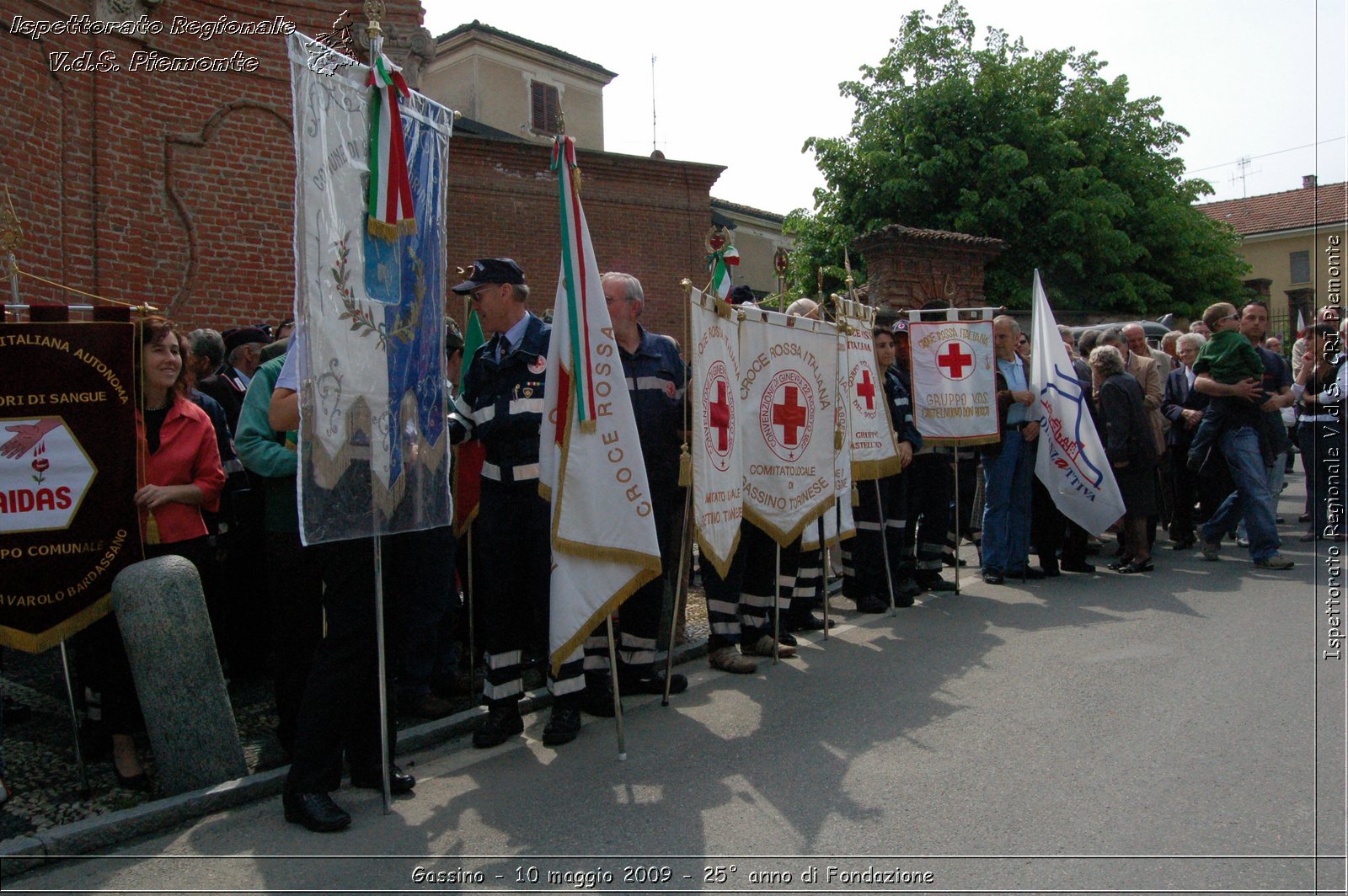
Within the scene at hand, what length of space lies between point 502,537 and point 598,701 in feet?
3.70

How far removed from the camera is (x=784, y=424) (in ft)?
21.6

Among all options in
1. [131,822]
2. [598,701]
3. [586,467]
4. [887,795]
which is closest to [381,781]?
[131,822]

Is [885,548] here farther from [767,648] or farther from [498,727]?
[498,727]

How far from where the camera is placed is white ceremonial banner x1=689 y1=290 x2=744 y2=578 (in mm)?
5703

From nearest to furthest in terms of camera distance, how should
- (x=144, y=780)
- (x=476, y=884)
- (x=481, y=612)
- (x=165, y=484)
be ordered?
(x=476, y=884) < (x=144, y=780) < (x=165, y=484) < (x=481, y=612)

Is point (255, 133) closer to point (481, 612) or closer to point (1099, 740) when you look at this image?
point (481, 612)

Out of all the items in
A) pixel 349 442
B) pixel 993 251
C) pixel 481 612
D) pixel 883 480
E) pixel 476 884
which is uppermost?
pixel 993 251

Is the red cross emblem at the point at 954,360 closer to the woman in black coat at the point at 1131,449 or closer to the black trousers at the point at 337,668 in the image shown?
the woman in black coat at the point at 1131,449

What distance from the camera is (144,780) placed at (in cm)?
442

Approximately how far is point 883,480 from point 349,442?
525 centimetres

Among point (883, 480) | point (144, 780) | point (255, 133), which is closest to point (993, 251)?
point (883, 480)

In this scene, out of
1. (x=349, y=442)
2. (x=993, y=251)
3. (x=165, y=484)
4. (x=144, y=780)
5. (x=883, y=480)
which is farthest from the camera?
(x=993, y=251)

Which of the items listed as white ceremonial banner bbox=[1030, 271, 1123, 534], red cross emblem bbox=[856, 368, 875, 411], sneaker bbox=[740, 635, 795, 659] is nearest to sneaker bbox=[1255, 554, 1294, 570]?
white ceremonial banner bbox=[1030, 271, 1123, 534]

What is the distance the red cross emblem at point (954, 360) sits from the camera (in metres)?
8.70
